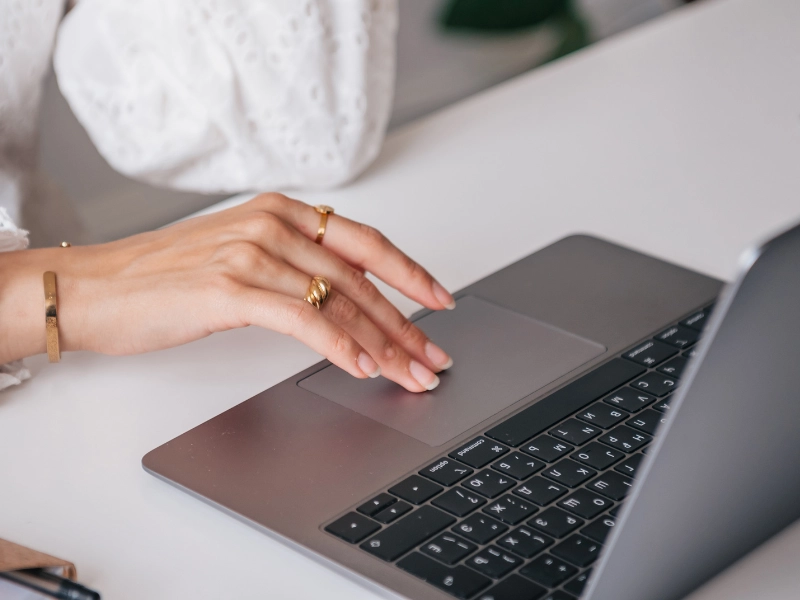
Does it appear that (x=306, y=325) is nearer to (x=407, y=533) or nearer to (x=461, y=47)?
(x=407, y=533)

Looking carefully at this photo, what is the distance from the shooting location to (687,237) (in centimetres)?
77

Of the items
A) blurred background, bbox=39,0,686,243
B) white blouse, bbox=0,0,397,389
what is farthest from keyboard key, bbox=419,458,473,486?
blurred background, bbox=39,0,686,243

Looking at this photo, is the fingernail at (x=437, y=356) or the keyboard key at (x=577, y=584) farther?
the fingernail at (x=437, y=356)

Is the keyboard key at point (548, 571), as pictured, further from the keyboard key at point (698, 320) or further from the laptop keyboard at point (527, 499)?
the keyboard key at point (698, 320)

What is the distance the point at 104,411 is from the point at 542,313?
0.29 metres

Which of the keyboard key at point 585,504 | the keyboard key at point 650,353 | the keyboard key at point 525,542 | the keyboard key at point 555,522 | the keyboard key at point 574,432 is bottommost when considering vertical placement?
the keyboard key at point 525,542

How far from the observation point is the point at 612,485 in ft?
1.54

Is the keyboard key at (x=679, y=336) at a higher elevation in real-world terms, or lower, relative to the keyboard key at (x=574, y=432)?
higher

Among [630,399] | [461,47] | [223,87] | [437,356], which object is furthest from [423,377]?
[461,47]

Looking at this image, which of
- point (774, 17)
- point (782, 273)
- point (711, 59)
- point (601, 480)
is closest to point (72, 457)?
point (601, 480)

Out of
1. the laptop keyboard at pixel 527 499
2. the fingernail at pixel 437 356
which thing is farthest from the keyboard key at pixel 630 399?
the fingernail at pixel 437 356

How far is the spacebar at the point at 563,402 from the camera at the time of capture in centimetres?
52

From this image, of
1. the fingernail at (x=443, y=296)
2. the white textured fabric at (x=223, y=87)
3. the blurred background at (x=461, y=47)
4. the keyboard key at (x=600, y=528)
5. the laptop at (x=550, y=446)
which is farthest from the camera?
the blurred background at (x=461, y=47)

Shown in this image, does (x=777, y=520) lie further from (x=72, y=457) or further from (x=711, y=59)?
(x=711, y=59)
